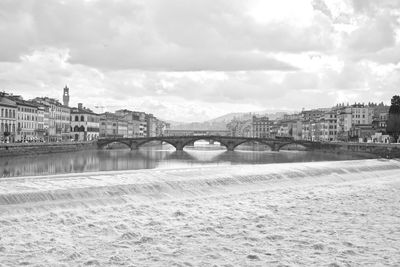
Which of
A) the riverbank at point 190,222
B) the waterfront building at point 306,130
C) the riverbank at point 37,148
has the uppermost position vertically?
the waterfront building at point 306,130

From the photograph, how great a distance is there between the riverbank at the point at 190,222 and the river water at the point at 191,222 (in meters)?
0.03

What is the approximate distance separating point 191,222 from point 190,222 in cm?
4

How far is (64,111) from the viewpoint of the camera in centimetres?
13262

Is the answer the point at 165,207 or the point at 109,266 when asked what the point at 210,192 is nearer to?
the point at 165,207

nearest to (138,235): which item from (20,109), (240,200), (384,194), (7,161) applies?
(240,200)

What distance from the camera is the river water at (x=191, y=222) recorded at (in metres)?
15.6

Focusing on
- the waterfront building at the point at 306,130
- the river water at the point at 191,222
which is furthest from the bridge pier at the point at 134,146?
the river water at the point at 191,222

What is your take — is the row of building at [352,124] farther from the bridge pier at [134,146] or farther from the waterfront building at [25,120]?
the waterfront building at [25,120]

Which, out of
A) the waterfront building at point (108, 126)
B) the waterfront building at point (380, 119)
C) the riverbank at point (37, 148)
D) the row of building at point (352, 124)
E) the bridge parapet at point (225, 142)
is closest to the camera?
the riverbank at point (37, 148)

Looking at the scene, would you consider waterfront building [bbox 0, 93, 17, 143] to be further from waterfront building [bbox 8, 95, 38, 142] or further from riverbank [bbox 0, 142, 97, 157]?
riverbank [bbox 0, 142, 97, 157]

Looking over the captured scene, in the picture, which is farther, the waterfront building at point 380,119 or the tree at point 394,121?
the waterfront building at point 380,119

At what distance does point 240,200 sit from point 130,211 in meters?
6.11

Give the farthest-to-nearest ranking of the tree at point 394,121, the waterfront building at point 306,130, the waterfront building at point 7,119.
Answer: the waterfront building at point 306,130, the tree at point 394,121, the waterfront building at point 7,119

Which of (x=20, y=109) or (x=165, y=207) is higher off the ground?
(x=20, y=109)
